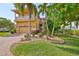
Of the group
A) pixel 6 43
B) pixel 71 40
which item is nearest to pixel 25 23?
pixel 6 43

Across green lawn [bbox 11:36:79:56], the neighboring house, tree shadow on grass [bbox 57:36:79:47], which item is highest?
the neighboring house

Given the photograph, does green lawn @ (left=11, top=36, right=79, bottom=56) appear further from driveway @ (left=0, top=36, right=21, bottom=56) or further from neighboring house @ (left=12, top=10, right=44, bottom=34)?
neighboring house @ (left=12, top=10, right=44, bottom=34)

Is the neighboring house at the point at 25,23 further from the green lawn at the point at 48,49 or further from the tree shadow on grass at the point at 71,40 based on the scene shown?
the tree shadow on grass at the point at 71,40

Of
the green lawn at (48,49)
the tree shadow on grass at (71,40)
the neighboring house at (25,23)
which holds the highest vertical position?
the neighboring house at (25,23)

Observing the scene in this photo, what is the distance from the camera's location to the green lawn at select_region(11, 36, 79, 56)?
3.11 m

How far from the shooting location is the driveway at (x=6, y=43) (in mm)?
3094

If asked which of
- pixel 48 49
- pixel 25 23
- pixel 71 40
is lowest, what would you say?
pixel 48 49

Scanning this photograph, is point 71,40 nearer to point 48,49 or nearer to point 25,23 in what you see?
point 48,49

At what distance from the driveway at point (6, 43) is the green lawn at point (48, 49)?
0.06 metres

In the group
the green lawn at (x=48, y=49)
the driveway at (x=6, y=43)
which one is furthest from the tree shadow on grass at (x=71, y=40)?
the driveway at (x=6, y=43)

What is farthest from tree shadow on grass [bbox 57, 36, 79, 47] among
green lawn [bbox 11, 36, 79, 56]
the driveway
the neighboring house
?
the driveway

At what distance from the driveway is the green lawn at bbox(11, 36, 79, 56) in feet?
0.21

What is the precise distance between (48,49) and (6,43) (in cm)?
51

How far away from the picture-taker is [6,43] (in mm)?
3146
